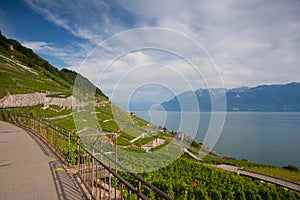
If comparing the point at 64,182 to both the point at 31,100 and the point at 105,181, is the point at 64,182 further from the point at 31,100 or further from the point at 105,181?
the point at 31,100

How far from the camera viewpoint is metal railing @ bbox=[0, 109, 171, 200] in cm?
269

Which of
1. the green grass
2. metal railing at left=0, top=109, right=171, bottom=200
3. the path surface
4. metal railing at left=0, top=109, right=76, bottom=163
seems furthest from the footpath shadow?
the green grass

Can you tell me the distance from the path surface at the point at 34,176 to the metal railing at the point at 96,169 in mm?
294

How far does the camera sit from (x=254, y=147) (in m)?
64.6

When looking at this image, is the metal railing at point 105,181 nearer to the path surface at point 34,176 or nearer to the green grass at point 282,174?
the path surface at point 34,176

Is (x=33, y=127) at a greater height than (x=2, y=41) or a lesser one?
lesser

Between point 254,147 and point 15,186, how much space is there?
71224 mm

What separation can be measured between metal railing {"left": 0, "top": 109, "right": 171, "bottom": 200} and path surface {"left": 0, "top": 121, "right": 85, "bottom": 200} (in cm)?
29

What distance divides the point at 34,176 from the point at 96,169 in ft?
6.94

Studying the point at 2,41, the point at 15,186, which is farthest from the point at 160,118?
the point at 2,41

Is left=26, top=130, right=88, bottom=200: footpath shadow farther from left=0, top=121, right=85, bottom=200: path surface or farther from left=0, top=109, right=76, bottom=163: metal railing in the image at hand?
left=0, top=109, right=76, bottom=163: metal railing

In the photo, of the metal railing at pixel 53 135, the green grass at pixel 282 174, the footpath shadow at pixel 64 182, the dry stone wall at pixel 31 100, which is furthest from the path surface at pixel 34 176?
the green grass at pixel 282 174

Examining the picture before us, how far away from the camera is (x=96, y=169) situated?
343 centimetres

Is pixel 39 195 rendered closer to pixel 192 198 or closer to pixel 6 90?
pixel 192 198
